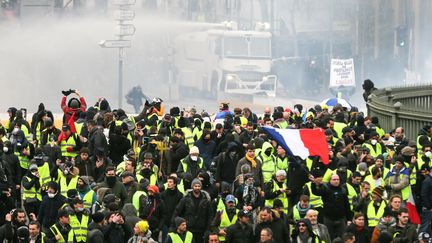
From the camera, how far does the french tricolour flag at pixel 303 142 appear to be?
997 inches

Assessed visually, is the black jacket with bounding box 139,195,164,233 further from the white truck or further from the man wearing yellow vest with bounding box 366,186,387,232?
the white truck

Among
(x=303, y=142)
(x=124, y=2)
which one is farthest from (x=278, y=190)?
(x=124, y=2)

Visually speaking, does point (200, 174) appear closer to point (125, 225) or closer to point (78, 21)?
point (125, 225)

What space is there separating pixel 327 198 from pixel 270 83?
153 feet

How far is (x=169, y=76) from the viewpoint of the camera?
73.1 meters

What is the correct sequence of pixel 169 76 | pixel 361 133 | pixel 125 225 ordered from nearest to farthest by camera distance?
pixel 125 225 → pixel 361 133 → pixel 169 76

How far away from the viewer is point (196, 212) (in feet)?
77.8

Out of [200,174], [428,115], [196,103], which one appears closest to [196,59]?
[196,103]

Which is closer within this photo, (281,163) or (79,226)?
(79,226)

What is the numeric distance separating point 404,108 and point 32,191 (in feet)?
28.2

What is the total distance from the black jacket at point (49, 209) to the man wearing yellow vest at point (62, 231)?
163cm

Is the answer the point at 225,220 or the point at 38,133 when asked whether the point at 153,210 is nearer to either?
the point at 225,220

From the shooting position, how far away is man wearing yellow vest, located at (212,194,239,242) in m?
23.3

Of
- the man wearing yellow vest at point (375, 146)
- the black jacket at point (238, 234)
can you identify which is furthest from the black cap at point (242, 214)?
the man wearing yellow vest at point (375, 146)
